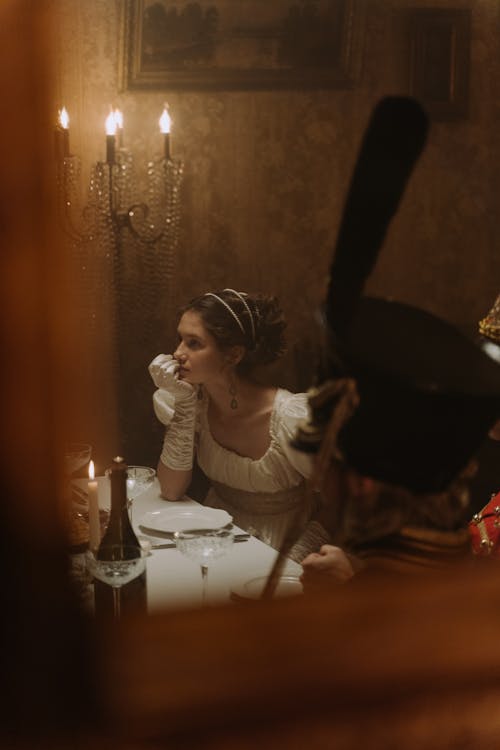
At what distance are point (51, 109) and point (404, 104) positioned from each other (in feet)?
0.52

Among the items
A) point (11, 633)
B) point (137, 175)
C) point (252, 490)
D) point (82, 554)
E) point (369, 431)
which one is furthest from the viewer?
point (137, 175)

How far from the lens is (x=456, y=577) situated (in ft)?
1.15

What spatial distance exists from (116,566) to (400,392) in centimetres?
74

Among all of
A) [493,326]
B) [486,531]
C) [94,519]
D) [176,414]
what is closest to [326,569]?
[486,531]

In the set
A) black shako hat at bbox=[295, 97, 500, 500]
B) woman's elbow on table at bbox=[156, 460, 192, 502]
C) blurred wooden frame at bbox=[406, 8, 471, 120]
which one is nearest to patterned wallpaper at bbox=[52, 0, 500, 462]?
blurred wooden frame at bbox=[406, 8, 471, 120]

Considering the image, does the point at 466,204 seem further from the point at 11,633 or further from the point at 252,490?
the point at 11,633

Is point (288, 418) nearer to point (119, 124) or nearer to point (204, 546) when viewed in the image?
point (204, 546)

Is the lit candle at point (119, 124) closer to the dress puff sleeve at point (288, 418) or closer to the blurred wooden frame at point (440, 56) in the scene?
the blurred wooden frame at point (440, 56)

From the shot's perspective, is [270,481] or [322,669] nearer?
[322,669]

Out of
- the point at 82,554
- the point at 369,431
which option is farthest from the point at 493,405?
the point at 82,554

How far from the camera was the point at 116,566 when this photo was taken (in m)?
1.10

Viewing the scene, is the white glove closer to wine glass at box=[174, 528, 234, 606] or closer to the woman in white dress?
the woman in white dress

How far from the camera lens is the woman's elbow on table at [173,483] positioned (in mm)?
1939

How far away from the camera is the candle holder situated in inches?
108
